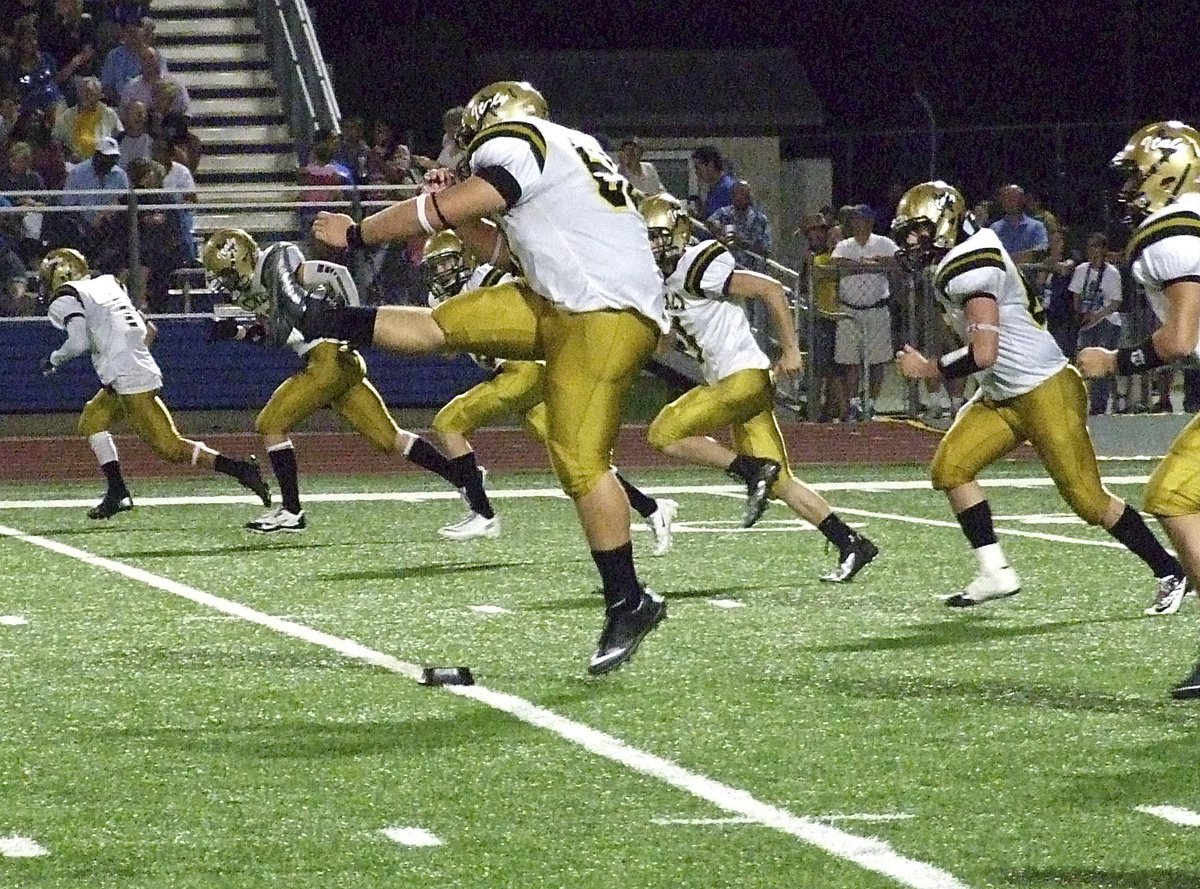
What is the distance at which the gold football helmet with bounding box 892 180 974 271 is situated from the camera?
8281mm

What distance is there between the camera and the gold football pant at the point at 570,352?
22.4 ft

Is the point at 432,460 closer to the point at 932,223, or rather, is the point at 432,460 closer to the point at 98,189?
the point at 932,223

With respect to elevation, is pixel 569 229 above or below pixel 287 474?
above

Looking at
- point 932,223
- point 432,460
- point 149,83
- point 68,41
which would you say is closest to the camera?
point 932,223

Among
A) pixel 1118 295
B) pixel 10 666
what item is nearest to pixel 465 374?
pixel 1118 295

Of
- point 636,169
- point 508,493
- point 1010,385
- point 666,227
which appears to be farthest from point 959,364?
point 636,169

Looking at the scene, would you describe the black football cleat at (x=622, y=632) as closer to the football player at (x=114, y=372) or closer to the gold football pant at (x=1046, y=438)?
the gold football pant at (x=1046, y=438)

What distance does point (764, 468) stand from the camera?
31.8 feet

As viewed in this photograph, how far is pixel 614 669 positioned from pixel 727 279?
321cm

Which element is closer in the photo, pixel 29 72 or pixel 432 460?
pixel 432 460

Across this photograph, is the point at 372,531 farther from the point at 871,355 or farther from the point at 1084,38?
the point at 1084,38

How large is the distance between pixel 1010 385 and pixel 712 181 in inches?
412

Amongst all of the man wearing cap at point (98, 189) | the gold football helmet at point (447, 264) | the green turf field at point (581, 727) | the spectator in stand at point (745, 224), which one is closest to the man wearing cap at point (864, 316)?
the spectator in stand at point (745, 224)

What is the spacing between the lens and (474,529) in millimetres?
11555
